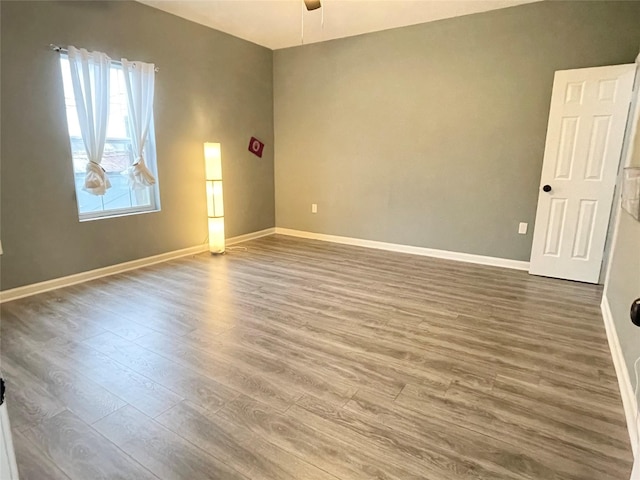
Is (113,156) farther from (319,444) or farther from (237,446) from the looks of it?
(319,444)

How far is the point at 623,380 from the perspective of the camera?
2039 millimetres

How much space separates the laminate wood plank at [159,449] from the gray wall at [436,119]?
3.73 m

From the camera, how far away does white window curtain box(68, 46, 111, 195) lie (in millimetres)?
3328

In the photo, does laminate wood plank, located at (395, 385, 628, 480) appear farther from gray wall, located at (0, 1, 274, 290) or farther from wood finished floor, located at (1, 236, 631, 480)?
gray wall, located at (0, 1, 274, 290)

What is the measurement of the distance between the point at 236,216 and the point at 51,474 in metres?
3.98

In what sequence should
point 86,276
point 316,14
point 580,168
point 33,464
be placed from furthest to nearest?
point 316,14 → point 86,276 → point 580,168 → point 33,464

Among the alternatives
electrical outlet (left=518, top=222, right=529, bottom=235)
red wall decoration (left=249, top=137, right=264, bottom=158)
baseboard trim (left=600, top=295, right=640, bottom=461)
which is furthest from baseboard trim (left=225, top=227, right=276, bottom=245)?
baseboard trim (left=600, top=295, right=640, bottom=461)

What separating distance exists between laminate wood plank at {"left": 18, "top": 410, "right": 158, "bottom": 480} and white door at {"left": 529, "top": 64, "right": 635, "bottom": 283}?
12.9 feet

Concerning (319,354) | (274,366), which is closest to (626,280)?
(319,354)

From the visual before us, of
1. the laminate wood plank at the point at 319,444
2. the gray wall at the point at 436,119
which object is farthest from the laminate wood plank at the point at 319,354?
the gray wall at the point at 436,119

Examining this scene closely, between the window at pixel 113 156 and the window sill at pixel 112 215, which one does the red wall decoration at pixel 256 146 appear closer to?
the window at pixel 113 156

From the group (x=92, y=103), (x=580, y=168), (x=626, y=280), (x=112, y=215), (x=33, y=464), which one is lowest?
(x=33, y=464)

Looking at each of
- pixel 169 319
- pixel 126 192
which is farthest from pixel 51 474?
pixel 126 192

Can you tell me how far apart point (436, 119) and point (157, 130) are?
3.16 m
